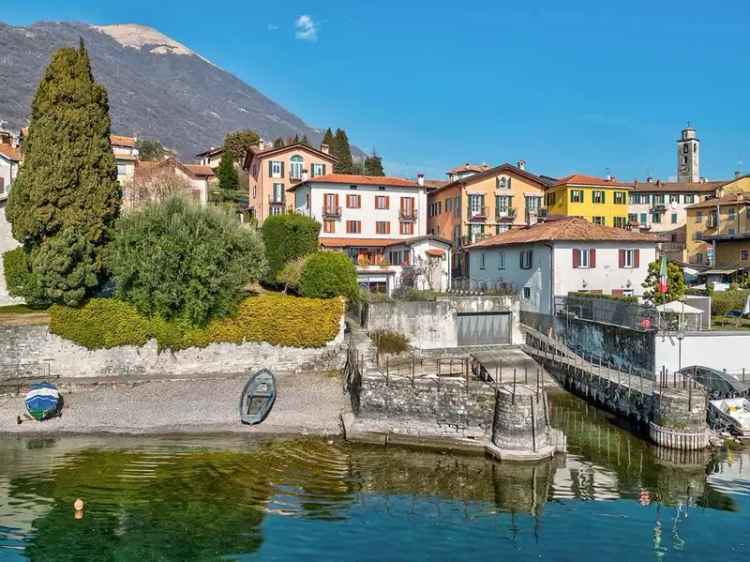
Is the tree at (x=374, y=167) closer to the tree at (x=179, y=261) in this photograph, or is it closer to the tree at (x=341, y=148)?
the tree at (x=341, y=148)

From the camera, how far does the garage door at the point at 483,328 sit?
4169 cm

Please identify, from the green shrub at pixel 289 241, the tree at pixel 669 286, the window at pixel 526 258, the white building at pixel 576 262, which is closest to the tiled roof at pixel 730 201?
the white building at pixel 576 262

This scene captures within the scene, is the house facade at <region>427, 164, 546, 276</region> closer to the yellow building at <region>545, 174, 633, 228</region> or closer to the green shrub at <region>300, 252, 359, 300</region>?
the yellow building at <region>545, 174, 633, 228</region>

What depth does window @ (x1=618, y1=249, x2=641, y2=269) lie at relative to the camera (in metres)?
42.4

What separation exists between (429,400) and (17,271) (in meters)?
25.5

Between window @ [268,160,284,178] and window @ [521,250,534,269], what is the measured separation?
29476 mm

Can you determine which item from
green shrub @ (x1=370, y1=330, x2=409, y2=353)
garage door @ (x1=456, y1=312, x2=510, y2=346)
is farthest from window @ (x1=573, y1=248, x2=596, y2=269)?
green shrub @ (x1=370, y1=330, x2=409, y2=353)

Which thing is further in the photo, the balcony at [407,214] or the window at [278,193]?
the window at [278,193]

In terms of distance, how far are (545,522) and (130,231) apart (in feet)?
81.9

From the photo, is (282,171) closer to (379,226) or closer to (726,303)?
(379,226)

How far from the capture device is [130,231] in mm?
31234

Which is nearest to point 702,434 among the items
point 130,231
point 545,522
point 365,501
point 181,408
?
point 545,522

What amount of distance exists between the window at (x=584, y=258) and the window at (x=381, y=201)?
2102cm

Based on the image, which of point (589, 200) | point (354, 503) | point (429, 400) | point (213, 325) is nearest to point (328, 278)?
point (213, 325)
